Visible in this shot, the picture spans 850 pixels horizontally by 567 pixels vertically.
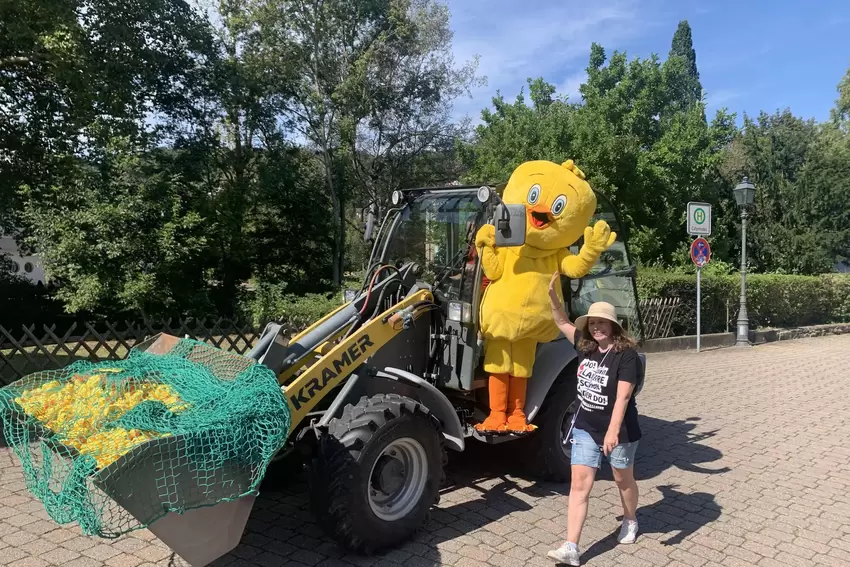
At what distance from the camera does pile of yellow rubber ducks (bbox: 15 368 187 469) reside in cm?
283

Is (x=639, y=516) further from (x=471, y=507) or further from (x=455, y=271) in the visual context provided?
(x=455, y=271)

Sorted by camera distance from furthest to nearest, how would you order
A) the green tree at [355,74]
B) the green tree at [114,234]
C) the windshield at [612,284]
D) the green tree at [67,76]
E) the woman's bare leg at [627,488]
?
1. the green tree at [355,74]
2. the green tree at [114,234]
3. the green tree at [67,76]
4. the windshield at [612,284]
5. the woman's bare leg at [627,488]

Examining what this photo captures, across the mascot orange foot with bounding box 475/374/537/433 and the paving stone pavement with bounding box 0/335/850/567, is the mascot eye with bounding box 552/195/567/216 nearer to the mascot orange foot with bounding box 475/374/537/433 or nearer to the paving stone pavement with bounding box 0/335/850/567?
the mascot orange foot with bounding box 475/374/537/433

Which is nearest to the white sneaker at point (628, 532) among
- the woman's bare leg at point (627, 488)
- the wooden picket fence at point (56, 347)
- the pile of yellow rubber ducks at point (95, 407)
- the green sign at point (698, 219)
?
the woman's bare leg at point (627, 488)

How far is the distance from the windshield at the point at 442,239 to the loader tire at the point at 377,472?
131 centimetres

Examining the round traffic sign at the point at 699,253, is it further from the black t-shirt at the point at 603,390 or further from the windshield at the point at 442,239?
the black t-shirt at the point at 603,390

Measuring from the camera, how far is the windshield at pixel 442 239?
4.95m

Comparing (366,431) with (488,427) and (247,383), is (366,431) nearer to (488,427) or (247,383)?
(247,383)

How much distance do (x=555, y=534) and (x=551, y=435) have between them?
94 cm

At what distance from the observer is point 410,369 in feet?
15.7

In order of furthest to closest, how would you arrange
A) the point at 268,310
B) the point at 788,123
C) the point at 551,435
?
the point at 788,123, the point at 268,310, the point at 551,435

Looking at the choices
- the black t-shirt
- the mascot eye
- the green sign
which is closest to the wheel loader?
the black t-shirt

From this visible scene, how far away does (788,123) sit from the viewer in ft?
91.7

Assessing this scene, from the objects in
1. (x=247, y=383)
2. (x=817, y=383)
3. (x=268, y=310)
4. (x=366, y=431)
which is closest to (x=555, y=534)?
(x=366, y=431)
